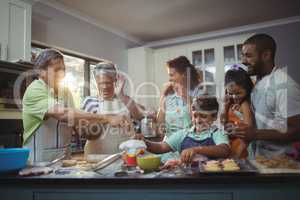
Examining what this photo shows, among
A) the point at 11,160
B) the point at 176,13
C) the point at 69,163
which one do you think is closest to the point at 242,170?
the point at 69,163

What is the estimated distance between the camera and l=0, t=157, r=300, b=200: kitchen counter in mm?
676

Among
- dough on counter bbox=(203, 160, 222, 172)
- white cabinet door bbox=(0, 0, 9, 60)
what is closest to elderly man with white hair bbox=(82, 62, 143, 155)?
dough on counter bbox=(203, 160, 222, 172)

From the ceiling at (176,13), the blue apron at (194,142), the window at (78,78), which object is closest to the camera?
the blue apron at (194,142)

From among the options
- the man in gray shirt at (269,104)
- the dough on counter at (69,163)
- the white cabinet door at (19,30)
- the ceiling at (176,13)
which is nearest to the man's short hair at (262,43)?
the man in gray shirt at (269,104)

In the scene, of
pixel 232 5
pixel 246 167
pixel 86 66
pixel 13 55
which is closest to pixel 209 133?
pixel 246 167

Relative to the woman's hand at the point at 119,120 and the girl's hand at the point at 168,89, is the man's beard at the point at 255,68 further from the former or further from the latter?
the woman's hand at the point at 119,120

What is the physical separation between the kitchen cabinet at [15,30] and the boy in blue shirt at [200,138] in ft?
3.14

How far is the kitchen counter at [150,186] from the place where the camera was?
68 centimetres

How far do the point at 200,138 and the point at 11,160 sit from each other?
0.61 metres

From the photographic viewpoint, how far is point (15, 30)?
1494 millimetres

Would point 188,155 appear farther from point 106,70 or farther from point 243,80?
point 106,70

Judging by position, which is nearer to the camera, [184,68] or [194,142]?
[194,142]

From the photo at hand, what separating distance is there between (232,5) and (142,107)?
122 centimetres

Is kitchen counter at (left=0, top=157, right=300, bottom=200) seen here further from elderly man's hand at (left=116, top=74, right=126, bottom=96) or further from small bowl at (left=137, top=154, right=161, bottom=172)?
elderly man's hand at (left=116, top=74, right=126, bottom=96)
